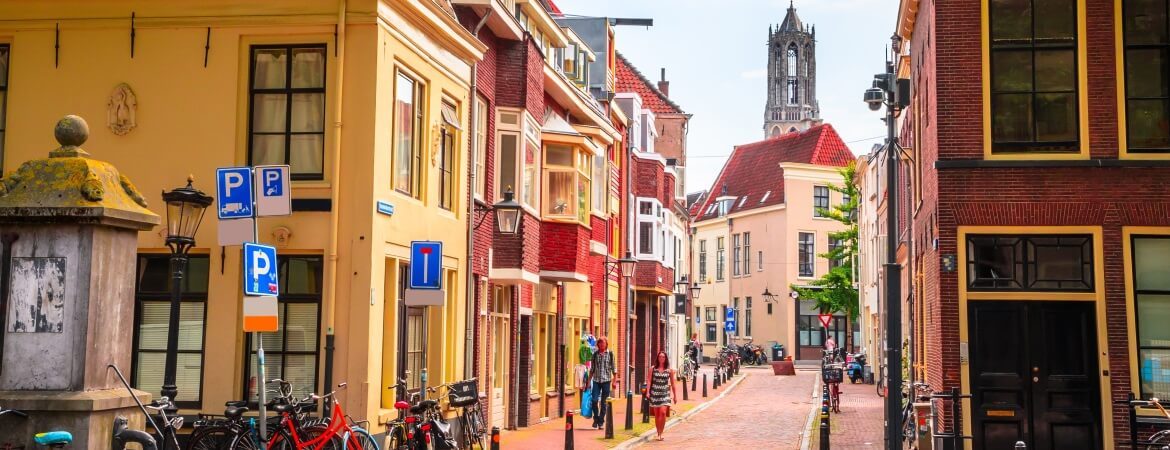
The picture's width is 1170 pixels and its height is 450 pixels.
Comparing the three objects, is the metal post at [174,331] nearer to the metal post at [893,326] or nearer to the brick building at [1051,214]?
the metal post at [893,326]

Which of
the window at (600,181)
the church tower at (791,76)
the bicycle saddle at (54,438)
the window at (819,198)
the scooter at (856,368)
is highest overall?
the church tower at (791,76)

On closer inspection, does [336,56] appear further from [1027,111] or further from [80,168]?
[1027,111]

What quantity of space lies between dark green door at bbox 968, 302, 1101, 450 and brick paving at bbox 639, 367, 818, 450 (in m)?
5.00

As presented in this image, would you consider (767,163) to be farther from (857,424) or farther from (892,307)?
(892,307)

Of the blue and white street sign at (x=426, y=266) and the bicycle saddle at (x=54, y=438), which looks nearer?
the bicycle saddle at (x=54, y=438)

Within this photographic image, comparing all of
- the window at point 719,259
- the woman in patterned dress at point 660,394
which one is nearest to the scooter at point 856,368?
the woman in patterned dress at point 660,394

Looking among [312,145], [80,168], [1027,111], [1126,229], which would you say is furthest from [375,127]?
[1126,229]

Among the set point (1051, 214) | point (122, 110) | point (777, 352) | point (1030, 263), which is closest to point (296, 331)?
point (122, 110)

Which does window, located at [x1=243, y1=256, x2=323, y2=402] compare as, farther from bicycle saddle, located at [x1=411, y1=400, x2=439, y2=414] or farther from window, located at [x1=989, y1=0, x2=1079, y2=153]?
window, located at [x1=989, y1=0, x2=1079, y2=153]

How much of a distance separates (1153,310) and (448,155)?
32.7ft

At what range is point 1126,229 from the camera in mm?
18031

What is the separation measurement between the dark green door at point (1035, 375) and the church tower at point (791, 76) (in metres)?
133

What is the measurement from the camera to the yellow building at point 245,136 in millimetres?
16891

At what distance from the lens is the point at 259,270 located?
11805 mm
